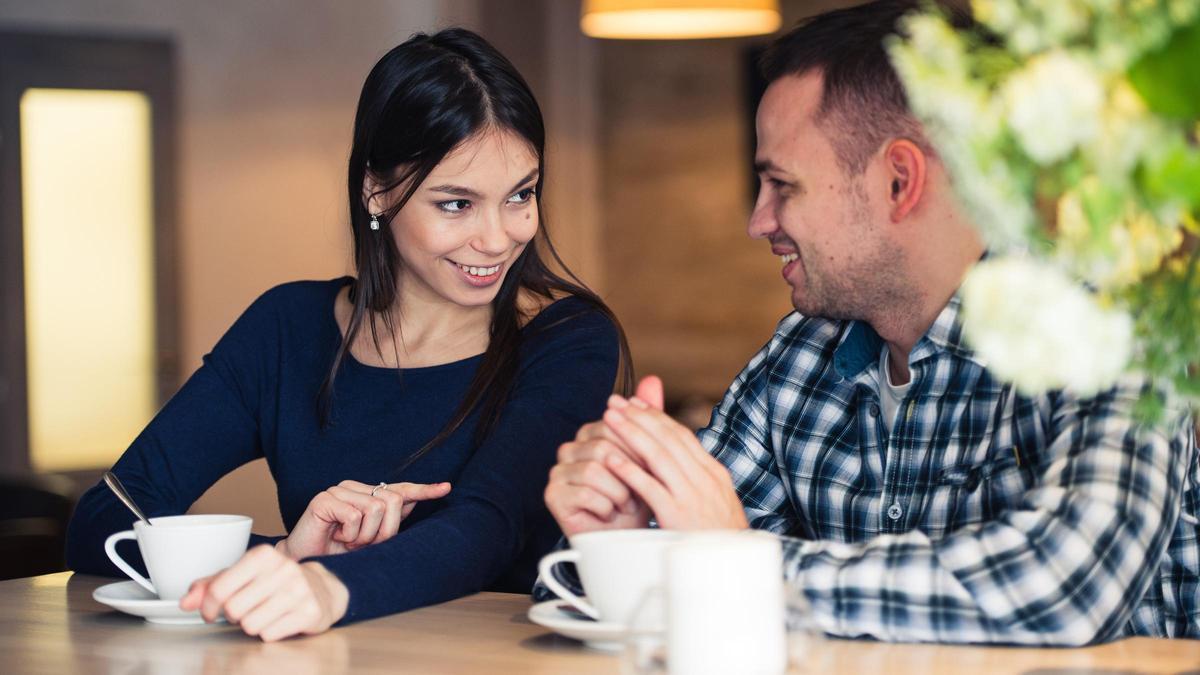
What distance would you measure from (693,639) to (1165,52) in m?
0.52

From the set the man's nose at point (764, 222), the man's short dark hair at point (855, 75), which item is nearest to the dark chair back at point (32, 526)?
the man's nose at point (764, 222)

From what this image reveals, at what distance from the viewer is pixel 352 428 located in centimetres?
205

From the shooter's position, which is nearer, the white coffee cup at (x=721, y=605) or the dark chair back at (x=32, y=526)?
the white coffee cup at (x=721, y=605)

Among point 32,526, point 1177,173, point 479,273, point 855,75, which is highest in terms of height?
point 855,75

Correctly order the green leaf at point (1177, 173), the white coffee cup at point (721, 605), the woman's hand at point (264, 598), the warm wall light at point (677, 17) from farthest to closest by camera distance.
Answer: the warm wall light at point (677, 17)
the woman's hand at point (264, 598)
the white coffee cup at point (721, 605)
the green leaf at point (1177, 173)

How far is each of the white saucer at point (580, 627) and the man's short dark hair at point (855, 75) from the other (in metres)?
0.64

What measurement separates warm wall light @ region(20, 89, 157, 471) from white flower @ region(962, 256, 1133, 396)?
5.25 m

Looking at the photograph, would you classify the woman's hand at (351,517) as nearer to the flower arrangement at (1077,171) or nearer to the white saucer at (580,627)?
the white saucer at (580,627)

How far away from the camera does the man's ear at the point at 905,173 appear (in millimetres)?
1641

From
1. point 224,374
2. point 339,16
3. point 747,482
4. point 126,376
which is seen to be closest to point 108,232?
point 126,376

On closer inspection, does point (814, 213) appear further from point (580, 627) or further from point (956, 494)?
point (580, 627)

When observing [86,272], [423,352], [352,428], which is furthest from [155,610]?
[86,272]

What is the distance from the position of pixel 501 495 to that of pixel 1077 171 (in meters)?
1.06

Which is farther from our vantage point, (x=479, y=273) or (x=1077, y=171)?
(x=479, y=273)
